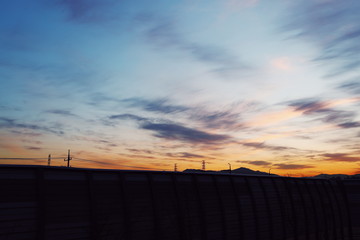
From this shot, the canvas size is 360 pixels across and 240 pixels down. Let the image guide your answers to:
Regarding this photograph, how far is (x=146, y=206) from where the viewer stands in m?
15.8

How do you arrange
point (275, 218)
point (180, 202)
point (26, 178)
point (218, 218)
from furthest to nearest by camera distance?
point (275, 218) → point (218, 218) → point (180, 202) → point (26, 178)

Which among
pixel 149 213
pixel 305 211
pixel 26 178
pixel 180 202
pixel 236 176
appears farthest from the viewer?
pixel 305 211

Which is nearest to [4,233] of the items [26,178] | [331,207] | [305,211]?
[26,178]

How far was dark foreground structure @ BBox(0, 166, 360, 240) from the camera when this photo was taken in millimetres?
12438

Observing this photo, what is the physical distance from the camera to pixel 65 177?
13766mm

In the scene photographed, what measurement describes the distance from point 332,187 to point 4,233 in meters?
33.0

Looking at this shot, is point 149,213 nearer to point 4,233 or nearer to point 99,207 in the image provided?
point 99,207

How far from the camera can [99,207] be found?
14125mm

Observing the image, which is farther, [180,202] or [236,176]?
[236,176]

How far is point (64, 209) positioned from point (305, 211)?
865 inches

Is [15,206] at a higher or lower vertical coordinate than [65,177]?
lower

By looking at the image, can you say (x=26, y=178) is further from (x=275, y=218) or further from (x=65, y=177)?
(x=275, y=218)

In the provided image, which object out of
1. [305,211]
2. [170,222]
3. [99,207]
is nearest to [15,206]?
[99,207]

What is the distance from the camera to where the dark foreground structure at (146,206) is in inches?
490
